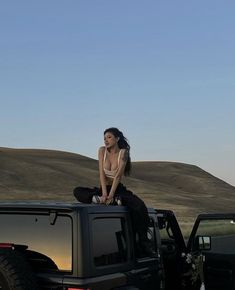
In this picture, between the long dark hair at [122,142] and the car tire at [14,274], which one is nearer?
the car tire at [14,274]

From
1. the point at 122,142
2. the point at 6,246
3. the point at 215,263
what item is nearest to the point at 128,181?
the point at 215,263

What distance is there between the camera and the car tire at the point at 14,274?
388cm

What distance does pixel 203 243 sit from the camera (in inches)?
259

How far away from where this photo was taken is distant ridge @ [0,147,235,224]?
7306cm

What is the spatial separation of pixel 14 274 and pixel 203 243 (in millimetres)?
3110

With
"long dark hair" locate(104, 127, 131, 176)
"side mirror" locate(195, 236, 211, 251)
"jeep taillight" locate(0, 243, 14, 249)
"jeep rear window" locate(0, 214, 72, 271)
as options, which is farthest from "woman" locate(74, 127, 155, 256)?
"side mirror" locate(195, 236, 211, 251)

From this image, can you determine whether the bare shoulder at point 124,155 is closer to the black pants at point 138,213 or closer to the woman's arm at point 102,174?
the woman's arm at point 102,174

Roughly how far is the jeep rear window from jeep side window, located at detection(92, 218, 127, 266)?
0.70 ft

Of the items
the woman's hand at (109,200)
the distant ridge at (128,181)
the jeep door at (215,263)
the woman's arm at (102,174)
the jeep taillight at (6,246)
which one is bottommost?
the jeep door at (215,263)

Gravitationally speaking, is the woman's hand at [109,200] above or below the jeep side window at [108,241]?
above

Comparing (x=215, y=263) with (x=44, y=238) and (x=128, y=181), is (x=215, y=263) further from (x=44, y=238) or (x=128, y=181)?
(x=128, y=181)

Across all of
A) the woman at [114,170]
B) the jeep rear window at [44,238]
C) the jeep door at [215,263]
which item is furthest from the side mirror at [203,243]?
the jeep rear window at [44,238]

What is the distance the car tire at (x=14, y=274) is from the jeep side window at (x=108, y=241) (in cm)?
55

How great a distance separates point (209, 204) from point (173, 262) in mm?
78119
